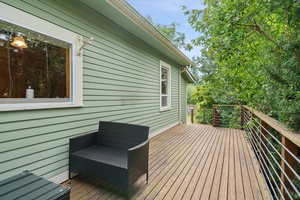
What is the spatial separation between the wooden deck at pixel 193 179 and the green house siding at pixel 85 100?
2.31 feet

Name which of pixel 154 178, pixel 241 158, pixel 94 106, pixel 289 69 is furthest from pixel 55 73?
pixel 241 158

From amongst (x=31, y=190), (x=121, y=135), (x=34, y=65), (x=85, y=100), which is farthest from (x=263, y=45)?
(x=31, y=190)

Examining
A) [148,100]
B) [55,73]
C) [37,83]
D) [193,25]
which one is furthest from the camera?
[148,100]

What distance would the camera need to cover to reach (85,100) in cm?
290

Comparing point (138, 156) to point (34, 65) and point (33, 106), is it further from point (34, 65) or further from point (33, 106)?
point (34, 65)

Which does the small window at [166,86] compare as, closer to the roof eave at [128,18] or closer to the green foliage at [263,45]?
the roof eave at [128,18]

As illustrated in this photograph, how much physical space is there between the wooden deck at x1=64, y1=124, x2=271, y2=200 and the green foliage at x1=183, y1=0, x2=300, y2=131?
42.3 inches

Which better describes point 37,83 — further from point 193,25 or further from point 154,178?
point 193,25

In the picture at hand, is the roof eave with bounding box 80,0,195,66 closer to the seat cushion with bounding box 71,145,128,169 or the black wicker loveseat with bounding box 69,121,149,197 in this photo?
the black wicker loveseat with bounding box 69,121,149,197

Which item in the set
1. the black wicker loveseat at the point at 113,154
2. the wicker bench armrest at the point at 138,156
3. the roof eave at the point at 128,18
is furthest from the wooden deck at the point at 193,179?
the roof eave at the point at 128,18

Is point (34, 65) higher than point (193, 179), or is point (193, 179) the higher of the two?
point (34, 65)

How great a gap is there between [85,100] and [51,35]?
1.07 meters

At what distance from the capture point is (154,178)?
104 inches

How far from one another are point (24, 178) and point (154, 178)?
1663 mm
